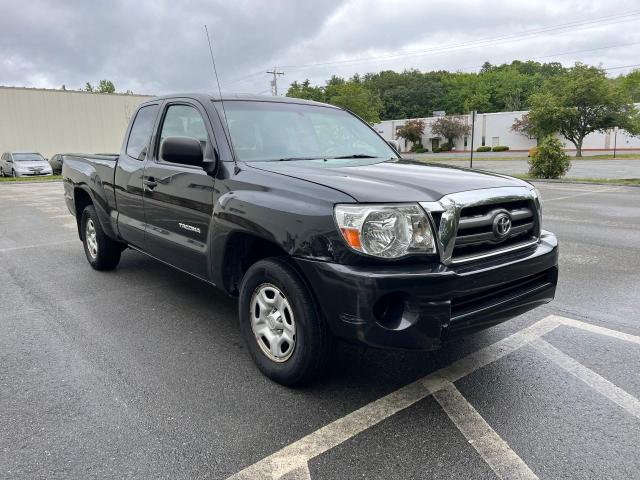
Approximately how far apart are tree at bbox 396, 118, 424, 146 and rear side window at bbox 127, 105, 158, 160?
70643mm

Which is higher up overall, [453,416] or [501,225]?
[501,225]

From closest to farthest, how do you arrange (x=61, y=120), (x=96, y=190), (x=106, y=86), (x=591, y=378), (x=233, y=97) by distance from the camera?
(x=591, y=378) < (x=233, y=97) < (x=96, y=190) < (x=61, y=120) < (x=106, y=86)

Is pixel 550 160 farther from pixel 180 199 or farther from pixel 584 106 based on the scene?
pixel 584 106

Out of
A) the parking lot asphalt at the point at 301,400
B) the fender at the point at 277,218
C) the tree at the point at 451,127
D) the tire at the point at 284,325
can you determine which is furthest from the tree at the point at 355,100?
the tire at the point at 284,325

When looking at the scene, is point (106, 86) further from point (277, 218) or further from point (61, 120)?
point (277, 218)

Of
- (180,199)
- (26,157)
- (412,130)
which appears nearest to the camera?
(180,199)

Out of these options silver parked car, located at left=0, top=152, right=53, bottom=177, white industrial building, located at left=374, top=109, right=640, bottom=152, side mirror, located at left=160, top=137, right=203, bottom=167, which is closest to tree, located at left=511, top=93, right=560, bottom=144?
white industrial building, located at left=374, top=109, right=640, bottom=152

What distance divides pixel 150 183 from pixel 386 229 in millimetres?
2545

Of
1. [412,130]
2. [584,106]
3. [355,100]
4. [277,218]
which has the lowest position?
[277,218]

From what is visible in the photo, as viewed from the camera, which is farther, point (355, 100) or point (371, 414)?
point (355, 100)

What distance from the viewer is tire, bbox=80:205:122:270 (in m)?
5.86

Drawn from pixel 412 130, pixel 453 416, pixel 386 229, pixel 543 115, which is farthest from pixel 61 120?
pixel 412 130

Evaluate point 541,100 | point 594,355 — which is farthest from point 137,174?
point 541,100

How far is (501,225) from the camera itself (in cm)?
303
